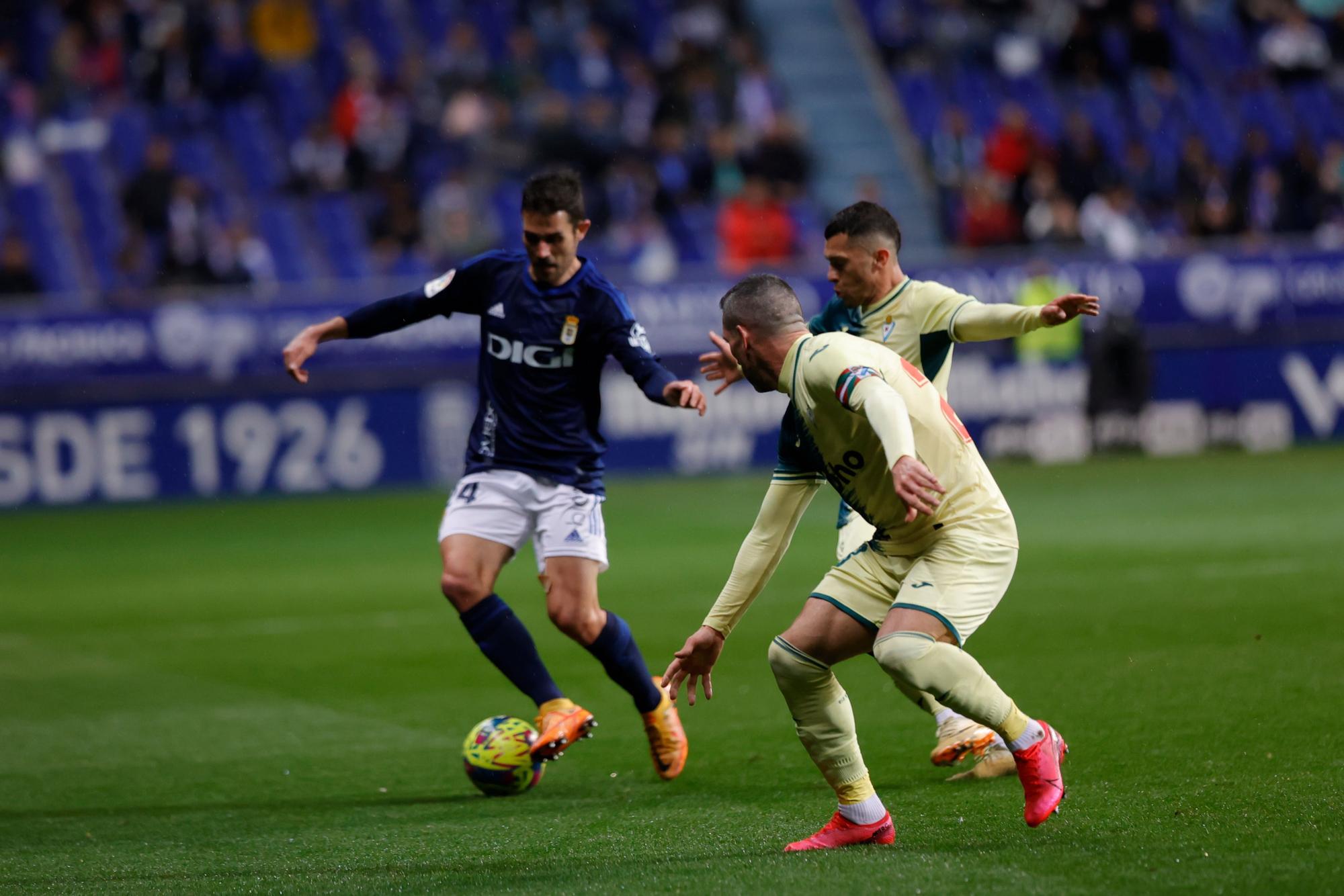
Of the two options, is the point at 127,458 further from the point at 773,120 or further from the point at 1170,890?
the point at 1170,890

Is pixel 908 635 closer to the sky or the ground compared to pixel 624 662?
closer to the sky

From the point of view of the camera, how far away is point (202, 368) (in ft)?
54.9

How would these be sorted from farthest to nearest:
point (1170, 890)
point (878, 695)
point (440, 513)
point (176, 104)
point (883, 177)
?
point (883, 177) → point (176, 104) → point (440, 513) → point (878, 695) → point (1170, 890)

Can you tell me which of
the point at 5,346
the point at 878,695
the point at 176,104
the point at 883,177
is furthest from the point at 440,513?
the point at 883,177

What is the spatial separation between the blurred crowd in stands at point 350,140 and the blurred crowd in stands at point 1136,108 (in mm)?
2836

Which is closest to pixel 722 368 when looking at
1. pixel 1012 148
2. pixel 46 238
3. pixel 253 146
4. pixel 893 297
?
pixel 893 297

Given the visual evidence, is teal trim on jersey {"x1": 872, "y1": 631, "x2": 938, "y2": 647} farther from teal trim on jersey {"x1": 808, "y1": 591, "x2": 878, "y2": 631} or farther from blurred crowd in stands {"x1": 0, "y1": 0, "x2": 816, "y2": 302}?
blurred crowd in stands {"x1": 0, "y1": 0, "x2": 816, "y2": 302}

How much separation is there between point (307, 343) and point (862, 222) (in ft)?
7.44

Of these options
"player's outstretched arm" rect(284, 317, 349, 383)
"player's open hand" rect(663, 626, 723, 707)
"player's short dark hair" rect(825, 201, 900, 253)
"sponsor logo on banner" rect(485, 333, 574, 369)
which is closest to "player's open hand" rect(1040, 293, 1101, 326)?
"player's short dark hair" rect(825, 201, 900, 253)

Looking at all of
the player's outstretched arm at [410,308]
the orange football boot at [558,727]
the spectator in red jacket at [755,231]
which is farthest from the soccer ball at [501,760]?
the spectator in red jacket at [755,231]

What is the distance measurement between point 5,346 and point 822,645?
13430mm

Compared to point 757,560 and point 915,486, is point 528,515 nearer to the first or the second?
point 757,560

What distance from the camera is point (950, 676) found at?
183 inches

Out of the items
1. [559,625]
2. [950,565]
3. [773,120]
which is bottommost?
[559,625]
